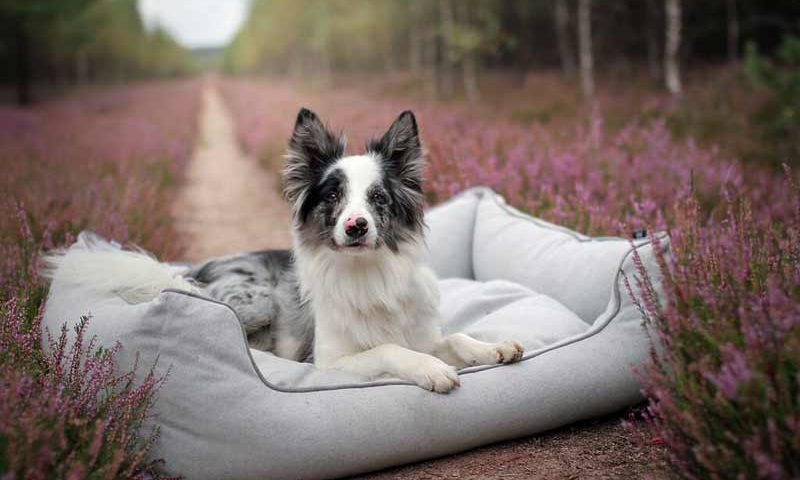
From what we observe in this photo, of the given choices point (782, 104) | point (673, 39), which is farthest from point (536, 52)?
point (782, 104)

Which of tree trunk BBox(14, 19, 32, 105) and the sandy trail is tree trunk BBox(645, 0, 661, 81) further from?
tree trunk BBox(14, 19, 32, 105)

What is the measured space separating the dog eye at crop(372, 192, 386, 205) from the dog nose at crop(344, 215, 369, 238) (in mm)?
277

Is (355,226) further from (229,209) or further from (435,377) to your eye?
(229,209)

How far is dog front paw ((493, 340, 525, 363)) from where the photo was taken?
3.31 m

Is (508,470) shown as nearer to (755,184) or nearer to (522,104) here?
(755,184)

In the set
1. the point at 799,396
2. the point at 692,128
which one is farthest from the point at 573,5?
the point at 799,396

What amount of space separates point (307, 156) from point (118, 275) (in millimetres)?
1290

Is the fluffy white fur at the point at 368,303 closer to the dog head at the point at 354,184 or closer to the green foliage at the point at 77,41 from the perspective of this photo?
the dog head at the point at 354,184

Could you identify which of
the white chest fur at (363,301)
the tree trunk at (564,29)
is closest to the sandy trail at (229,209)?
the white chest fur at (363,301)

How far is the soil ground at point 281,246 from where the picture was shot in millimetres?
3070

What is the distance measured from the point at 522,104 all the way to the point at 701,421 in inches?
582

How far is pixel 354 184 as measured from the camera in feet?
11.4

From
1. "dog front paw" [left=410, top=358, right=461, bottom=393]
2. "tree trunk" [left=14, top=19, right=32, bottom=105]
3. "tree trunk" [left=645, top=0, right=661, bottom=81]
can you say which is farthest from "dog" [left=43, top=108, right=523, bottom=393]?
"tree trunk" [left=14, top=19, right=32, bottom=105]

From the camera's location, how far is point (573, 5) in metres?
24.2
